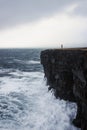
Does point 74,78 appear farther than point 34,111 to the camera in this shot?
No

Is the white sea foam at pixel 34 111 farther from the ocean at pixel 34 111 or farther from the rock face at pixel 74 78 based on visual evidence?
the rock face at pixel 74 78

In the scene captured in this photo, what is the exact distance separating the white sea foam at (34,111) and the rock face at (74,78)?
1.02 metres

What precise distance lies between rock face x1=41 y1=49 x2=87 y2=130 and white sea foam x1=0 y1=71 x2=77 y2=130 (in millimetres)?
1020

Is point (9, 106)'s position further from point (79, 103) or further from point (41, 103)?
point (79, 103)

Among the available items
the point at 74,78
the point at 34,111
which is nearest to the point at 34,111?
the point at 34,111

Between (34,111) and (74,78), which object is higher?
(74,78)

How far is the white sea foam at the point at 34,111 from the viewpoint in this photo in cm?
1927

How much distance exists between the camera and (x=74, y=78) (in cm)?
2033

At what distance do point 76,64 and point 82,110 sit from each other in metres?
3.85

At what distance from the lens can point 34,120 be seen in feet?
67.3

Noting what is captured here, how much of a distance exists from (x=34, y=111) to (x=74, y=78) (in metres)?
6.09

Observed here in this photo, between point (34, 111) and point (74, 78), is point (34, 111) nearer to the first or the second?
point (34, 111)

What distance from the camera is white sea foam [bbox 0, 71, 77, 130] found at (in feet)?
63.2

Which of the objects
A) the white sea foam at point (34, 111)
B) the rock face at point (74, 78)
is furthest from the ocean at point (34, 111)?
the rock face at point (74, 78)
